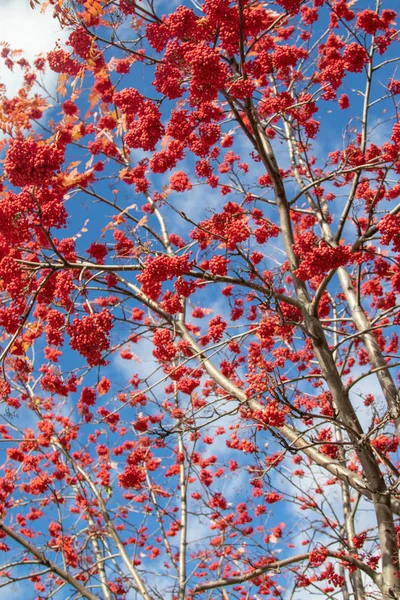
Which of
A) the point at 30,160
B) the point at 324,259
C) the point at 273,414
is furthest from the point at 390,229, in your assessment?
the point at 30,160

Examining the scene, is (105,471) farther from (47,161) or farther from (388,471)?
(47,161)

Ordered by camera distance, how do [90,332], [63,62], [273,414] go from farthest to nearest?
[63,62] → [90,332] → [273,414]

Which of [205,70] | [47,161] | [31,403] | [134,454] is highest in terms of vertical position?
[31,403]

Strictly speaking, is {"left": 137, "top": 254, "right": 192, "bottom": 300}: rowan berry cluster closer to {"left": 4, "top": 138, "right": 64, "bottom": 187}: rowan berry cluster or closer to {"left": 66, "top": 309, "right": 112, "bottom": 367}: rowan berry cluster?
{"left": 66, "top": 309, "right": 112, "bottom": 367}: rowan berry cluster

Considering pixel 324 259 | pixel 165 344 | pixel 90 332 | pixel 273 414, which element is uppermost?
pixel 165 344

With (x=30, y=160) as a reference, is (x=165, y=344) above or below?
below

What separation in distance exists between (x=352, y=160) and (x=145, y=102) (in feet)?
10.1

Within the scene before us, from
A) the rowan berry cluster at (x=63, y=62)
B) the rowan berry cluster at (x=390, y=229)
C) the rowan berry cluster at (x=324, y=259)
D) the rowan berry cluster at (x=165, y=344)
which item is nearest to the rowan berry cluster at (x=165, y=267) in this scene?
the rowan berry cluster at (x=324, y=259)

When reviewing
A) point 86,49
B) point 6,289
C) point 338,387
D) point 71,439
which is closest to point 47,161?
point 6,289

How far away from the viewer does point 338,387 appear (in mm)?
5164

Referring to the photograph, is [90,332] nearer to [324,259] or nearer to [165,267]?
[165,267]

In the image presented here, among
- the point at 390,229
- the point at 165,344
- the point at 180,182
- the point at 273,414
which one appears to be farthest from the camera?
the point at 180,182

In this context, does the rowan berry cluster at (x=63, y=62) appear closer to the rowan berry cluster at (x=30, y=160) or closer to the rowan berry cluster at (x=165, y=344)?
the rowan berry cluster at (x=30, y=160)

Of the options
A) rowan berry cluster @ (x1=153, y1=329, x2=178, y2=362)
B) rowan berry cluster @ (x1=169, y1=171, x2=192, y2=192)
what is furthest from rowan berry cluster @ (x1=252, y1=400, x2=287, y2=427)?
rowan berry cluster @ (x1=169, y1=171, x2=192, y2=192)
